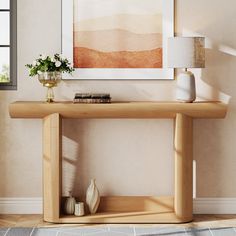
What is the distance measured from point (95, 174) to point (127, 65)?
0.92m

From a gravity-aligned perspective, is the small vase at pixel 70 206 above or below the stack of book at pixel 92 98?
below

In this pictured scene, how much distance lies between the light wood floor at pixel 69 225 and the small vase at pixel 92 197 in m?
0.28

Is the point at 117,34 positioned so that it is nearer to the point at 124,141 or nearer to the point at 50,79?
the point at 50,79

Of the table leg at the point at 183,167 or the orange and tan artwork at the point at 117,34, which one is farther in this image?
the orange and tan artwork at the point at 117,34

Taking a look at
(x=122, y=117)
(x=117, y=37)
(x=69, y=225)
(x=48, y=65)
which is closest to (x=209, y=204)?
(x=122, y=117)

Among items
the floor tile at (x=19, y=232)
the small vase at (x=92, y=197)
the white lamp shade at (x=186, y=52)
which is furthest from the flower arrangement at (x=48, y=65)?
the floor tile at (x=19, y=232)

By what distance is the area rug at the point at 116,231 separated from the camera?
452 centimetres

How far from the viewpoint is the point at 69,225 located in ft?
15.6

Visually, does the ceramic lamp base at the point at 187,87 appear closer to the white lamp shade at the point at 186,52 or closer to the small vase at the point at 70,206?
the white lamp shade at the point at 186,52

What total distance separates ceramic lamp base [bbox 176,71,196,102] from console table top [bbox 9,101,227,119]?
9cm

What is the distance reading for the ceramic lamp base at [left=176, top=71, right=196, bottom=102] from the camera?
15.9 ft

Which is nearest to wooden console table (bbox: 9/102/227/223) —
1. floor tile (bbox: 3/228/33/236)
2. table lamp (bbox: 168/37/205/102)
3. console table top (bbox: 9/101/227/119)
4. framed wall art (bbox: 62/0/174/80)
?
console table top (bbox: 9/101/227/119)

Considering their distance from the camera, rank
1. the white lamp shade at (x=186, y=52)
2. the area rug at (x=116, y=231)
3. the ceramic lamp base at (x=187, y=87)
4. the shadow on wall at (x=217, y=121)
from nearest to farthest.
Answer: the area rug at (x=116, y=231), the white lamp shade at (x=186, y=52), the ceramic lamp base at (x=187, y=87), the shadow on wall at (x=217, y=121)

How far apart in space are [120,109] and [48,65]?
649 millimetres
